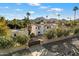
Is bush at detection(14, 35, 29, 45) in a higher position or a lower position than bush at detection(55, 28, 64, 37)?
lower

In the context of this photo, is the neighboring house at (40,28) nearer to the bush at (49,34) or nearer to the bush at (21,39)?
the bush at (49,34)

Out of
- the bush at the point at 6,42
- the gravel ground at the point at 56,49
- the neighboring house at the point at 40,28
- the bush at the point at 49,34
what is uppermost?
the neighboring house at the point at 40,28

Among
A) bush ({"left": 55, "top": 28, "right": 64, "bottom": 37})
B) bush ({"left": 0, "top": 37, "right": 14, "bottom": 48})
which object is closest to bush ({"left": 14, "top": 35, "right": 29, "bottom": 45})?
bush ({"left": 0, "top": 37, "right": 14, "bottom": 48})

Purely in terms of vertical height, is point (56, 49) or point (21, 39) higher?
point (21, 39)

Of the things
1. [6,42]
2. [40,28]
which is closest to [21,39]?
[6,42]

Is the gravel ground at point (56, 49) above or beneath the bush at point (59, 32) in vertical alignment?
beneath

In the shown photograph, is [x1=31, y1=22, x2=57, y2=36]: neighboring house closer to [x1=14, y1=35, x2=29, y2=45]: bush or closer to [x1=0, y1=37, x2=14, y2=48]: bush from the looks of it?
[x1=14, y1=35, x2=29, y2=45]: bush

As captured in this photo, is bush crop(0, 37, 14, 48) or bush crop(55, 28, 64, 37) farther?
bush crop(55, 28, 64, 37)

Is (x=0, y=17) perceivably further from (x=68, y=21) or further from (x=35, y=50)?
(x=68, y=21)

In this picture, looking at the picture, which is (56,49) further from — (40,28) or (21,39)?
(21,39)

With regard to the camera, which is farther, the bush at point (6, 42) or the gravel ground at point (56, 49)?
the gravel ground at point (56, 49)

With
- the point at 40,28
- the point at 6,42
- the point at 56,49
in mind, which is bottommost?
the point at 56,49

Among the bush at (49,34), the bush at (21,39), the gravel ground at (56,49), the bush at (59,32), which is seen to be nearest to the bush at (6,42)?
the bush at (21,39)

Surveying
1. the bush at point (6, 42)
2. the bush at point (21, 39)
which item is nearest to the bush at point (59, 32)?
the bush at point (21, 39)
